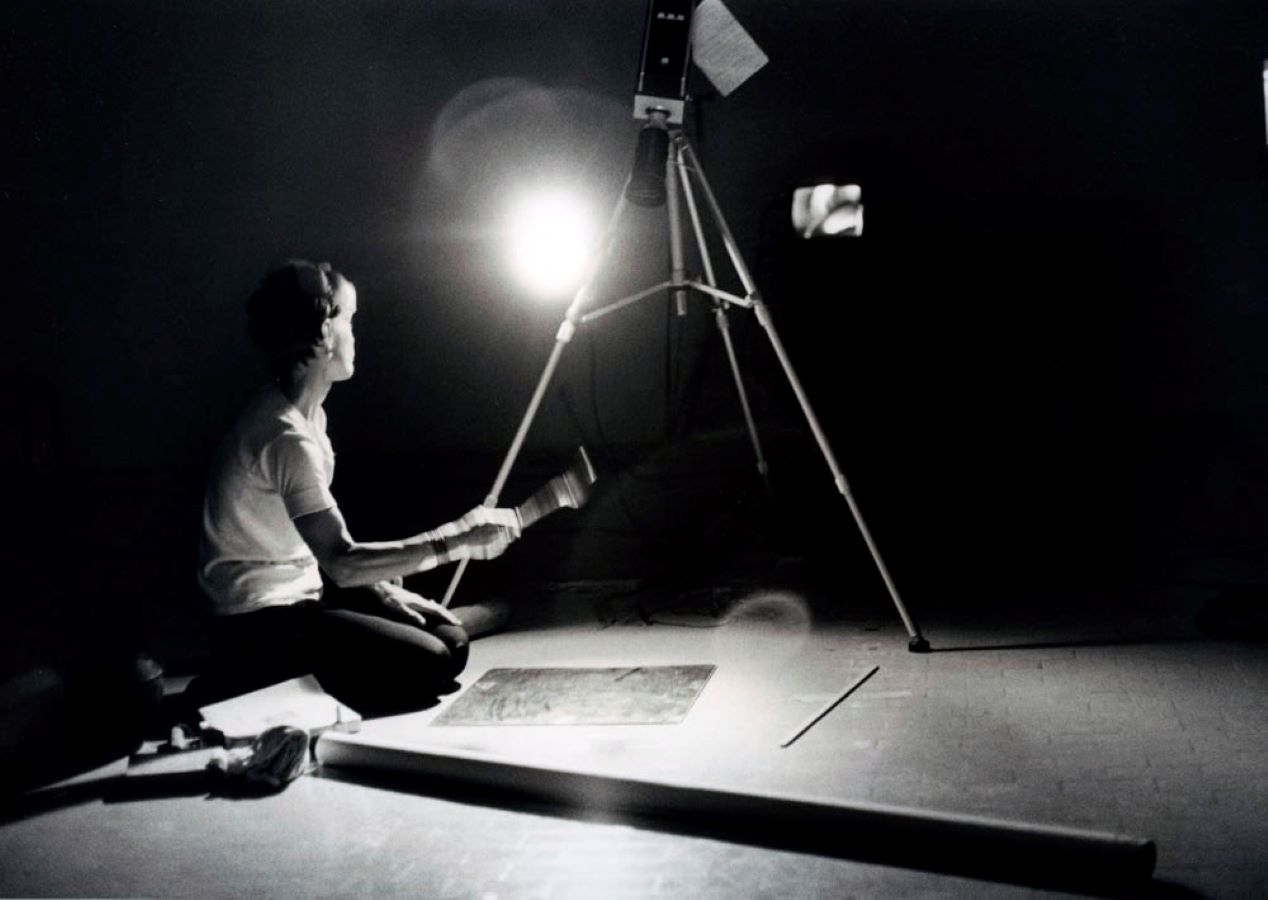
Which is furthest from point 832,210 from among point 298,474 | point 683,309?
point 298,474

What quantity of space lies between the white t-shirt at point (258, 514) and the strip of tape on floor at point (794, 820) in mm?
773

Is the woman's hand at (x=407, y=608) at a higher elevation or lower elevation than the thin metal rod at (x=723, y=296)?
lower

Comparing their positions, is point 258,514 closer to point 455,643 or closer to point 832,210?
point 455,643

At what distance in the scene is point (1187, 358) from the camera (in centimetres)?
541

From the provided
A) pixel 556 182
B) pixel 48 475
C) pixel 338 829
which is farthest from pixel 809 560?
pixel 48 475

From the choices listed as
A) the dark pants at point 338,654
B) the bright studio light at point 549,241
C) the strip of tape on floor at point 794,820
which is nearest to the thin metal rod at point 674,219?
the bright studio light at point 549,241

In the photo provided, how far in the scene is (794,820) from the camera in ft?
7.80

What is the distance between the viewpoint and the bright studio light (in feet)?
18.3

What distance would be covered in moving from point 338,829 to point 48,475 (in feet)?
12.3

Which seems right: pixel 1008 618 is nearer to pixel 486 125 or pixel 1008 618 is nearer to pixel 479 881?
pixel 479 881

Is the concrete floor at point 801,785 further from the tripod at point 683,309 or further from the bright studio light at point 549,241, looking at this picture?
the bright studio light at point 549,241

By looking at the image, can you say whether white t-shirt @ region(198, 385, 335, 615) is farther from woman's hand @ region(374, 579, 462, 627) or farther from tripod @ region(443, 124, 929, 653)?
tripod @ region(443, 124, 929, 653)

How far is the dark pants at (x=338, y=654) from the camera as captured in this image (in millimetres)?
3383

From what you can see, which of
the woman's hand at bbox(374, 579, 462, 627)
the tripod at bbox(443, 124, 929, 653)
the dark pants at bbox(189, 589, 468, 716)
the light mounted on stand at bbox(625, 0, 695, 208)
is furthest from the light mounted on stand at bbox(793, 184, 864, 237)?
the dark pants at bbox(189, 589, 468, 716)
